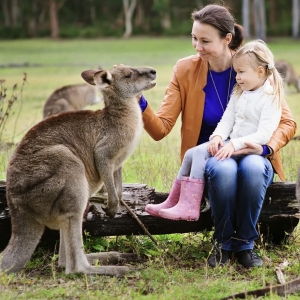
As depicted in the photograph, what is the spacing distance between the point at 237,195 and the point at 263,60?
0.84 m

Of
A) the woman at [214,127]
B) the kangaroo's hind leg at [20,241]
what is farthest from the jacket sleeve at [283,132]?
the kangaroo's hind leg at [20,241]

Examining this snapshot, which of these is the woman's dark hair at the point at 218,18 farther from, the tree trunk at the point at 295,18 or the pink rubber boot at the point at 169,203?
the tree trunk at the point at 295,18

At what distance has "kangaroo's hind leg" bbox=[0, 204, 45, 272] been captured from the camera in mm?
3596

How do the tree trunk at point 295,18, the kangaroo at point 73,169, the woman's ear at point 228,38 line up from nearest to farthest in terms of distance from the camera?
the kangaroo at point 73,169
the woman's ear at point 228,38
the tree trunk at point 295,18

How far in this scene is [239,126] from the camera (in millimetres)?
4082

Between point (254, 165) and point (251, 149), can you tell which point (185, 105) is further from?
point (254, 165)

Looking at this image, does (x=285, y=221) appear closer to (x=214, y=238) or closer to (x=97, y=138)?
(x=214, y=238)

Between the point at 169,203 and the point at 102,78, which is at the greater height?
the point at 102,78

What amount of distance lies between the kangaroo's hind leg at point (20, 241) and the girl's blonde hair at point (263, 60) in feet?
5.12

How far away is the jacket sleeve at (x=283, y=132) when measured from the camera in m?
4.05

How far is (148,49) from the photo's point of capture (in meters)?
33.8

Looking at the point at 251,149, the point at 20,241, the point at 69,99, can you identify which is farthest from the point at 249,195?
the point at 69,99

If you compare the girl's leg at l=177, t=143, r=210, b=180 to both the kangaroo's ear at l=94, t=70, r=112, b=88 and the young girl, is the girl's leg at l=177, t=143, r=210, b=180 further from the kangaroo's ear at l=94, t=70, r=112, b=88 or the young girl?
the kangaroo's ear at l=94, t=70, r=112, b=88

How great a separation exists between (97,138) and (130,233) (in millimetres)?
691
